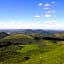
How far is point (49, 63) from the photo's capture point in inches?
2270

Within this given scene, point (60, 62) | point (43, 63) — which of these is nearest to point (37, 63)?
point (43, 63)

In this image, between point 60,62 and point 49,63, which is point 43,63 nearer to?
point 49,63

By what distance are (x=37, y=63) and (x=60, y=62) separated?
8558mm

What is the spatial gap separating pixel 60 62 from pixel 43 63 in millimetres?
6163

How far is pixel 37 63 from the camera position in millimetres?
59750

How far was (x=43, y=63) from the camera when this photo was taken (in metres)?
58.6

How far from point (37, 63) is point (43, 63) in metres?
2.42

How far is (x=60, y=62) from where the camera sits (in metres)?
56.6

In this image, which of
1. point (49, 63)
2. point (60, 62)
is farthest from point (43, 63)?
point (60, 62)

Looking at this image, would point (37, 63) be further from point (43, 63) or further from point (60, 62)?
point (60, 62)

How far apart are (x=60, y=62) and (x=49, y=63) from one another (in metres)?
3.90

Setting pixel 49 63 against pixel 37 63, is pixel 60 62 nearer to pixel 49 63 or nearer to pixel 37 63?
pixel 49 63
